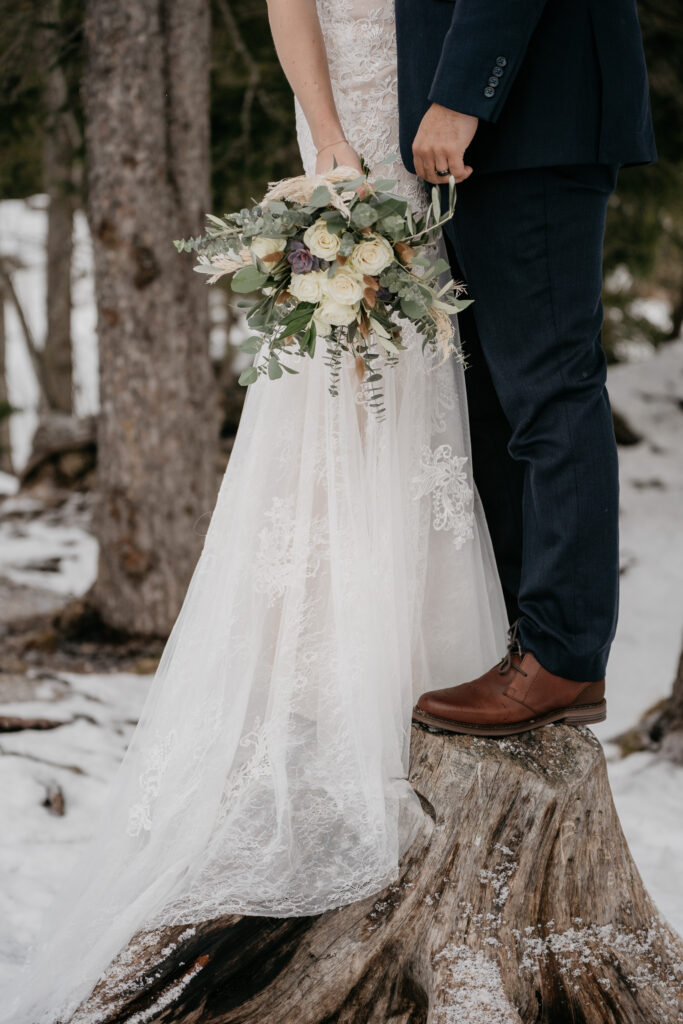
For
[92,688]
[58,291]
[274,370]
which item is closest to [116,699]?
Answer: [92,688]

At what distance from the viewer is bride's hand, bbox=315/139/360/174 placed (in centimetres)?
185

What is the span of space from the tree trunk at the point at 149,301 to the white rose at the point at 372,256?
2.95m

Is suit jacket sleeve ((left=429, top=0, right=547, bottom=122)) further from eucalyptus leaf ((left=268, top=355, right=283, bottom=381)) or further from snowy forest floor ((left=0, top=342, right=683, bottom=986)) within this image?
snowy forest floor ((left=0, top=342, right=683, bottom=986))

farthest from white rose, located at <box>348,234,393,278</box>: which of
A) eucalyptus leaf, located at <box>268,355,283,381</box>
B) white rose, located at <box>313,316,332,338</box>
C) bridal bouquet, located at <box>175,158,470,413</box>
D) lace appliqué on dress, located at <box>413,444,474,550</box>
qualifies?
lace appliqué on dress, located at <box>413,444,474,550</box>

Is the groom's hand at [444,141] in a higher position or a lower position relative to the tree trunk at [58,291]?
lower

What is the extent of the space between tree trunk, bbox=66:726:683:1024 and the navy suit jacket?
1.24 meters

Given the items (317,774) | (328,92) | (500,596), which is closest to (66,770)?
(317,774)

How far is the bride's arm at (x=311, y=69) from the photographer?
188 cm

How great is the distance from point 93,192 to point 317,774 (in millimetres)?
3391

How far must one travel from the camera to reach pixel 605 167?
5.96 feet

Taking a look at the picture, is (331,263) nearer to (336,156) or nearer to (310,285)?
(310,285)

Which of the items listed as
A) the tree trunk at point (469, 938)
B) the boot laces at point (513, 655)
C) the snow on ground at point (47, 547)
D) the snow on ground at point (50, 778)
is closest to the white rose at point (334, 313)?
the boot laces at point (513, 655)

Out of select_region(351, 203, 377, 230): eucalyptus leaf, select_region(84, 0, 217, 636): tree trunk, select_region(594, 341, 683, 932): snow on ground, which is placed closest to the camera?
select_region(351, 203, 377, 230): eucalyptus leaf

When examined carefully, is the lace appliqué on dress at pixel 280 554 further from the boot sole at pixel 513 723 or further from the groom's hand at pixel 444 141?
the groom's hand at pixel 444 141
